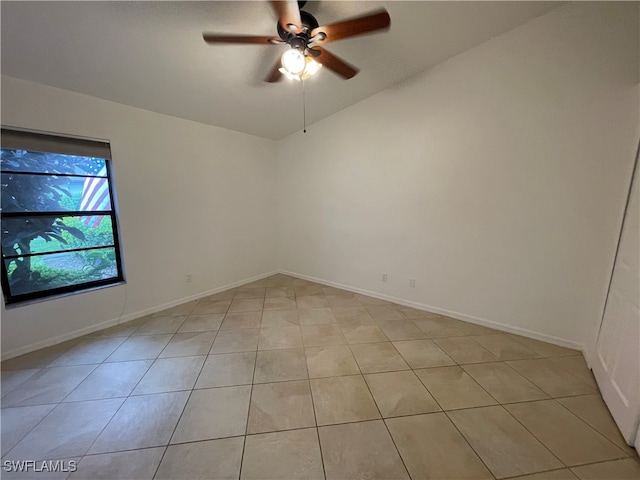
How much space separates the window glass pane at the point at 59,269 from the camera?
2.22 meters

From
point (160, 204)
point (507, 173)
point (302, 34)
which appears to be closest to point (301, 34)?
point (302, 34)

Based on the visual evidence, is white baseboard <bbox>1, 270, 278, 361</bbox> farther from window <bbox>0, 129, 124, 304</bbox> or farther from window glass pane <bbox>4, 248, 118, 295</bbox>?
window <bbox>0, 129, 124, 304</bbox>

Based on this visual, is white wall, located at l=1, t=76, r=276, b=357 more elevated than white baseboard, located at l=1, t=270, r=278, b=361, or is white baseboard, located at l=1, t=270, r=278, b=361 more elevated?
white wall, located at l=1, t=76, r=276, b=357

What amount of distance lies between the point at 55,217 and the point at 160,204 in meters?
0.91

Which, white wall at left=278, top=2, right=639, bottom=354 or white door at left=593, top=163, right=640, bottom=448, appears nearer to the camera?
white door at left=593, top=163, right=640, bottom=448

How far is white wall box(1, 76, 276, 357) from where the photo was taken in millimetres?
2199

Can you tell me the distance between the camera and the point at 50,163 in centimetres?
231

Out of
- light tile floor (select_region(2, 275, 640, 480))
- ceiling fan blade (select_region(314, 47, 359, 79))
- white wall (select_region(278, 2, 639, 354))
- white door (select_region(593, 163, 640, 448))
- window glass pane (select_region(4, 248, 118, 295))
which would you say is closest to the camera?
light tile floor (select_region(2, 275, 640, 480))

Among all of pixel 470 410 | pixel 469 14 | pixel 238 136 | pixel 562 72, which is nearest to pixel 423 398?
pixel 470 410

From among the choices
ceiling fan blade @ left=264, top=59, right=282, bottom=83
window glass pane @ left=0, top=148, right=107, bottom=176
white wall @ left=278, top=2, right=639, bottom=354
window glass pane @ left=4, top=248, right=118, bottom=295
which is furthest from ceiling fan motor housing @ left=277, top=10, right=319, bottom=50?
window glass pane @ left=4, top=248, right=118, bottom=295

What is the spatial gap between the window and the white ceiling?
2.07 feet

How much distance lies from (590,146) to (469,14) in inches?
59.4

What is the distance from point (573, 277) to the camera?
2174 millimetres

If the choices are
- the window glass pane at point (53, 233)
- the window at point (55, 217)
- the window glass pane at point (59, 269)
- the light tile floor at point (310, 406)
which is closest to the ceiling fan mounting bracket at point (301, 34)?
the window at point (55, 217)
